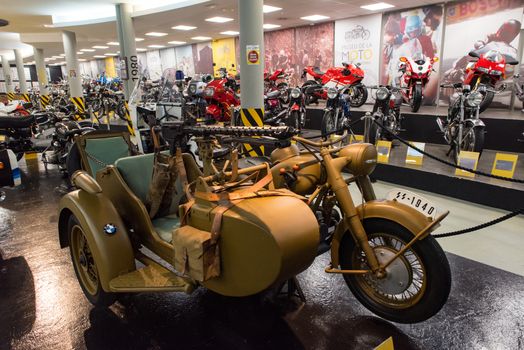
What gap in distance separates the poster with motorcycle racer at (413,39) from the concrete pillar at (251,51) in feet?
19.1

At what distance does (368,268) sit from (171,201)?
134cm

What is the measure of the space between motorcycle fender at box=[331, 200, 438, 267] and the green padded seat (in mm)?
2507

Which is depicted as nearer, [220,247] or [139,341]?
[220,247]

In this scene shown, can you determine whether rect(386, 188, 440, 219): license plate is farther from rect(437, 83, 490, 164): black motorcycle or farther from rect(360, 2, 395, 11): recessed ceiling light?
rect(360, 2, 395, 11): recessed ceiling light

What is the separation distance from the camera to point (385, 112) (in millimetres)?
5863

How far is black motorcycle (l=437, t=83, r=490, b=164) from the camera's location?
15.4ft

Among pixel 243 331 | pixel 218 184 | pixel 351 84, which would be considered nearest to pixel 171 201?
pixel 218 184

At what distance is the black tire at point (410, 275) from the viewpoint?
1854 mm

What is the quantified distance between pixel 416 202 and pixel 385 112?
13.8 ft

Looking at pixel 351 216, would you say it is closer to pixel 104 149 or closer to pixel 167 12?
pixel 104 149

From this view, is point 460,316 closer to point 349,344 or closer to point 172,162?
point 349,344

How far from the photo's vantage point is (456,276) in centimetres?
262

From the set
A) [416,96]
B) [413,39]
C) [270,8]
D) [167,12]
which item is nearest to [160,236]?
[416,96]

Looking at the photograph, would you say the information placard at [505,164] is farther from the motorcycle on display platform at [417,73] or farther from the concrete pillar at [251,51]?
the motorcycle on display platform at [417,73]
